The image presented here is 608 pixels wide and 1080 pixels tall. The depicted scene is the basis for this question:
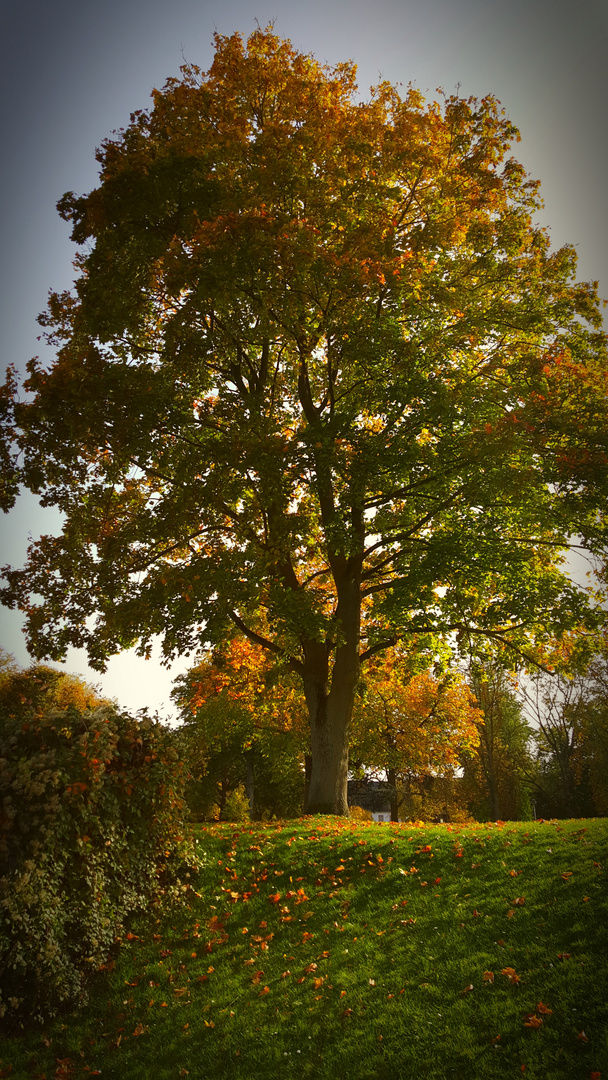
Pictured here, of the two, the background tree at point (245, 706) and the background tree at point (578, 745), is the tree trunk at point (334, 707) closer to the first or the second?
the background tree at point (245, 706)

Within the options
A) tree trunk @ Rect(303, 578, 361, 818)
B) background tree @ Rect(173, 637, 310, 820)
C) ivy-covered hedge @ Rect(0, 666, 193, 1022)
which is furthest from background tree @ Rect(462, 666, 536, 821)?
ivy-covered hedge @ Rect(0, 666, 193, 1022)

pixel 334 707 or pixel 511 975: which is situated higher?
pixel 334 707

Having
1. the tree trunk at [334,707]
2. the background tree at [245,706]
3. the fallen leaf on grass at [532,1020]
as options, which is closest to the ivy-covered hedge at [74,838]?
the fallen leaf on grass at [532,1020]

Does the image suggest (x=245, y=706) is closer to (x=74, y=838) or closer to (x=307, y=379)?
(x=307, y=379)

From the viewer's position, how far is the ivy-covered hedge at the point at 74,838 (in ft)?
21.9

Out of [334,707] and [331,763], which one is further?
[334,707]

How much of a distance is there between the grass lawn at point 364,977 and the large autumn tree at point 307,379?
5.45 m

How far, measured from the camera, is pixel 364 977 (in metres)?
7.05

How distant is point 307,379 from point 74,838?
1308cm

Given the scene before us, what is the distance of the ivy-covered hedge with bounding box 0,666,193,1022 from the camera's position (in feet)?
21.9

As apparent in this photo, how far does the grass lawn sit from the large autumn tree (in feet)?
17.9

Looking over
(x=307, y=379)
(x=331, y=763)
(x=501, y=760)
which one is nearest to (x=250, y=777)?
(x=501, y=760)

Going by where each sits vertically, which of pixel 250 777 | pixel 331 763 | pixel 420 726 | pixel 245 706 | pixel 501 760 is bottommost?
pixel 250 777

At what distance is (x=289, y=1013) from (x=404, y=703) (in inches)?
960
